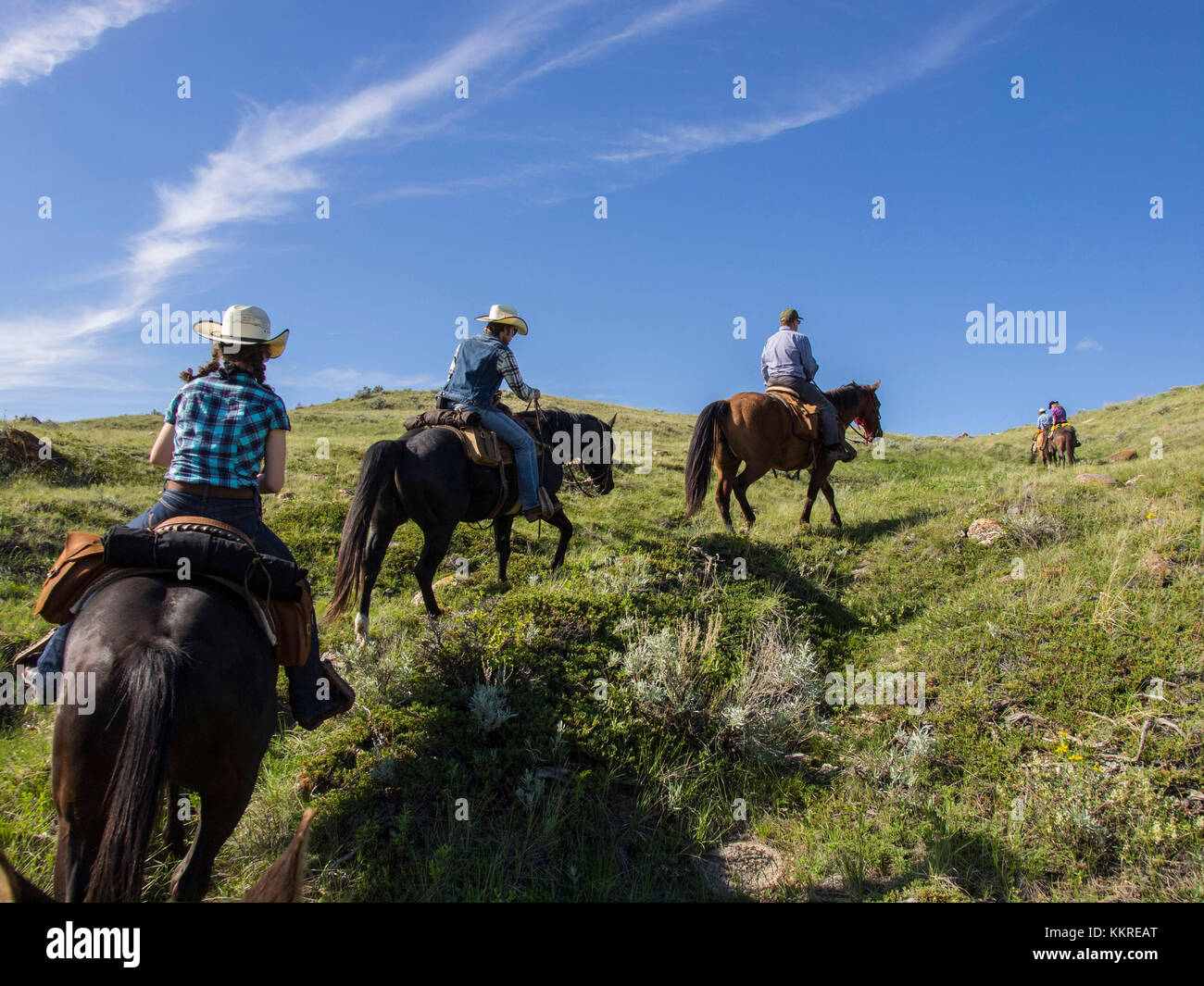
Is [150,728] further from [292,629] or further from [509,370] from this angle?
[509,370]

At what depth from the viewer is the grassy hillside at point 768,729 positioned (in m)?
3.97

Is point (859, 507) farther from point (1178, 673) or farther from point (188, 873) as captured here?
point (188, 873)

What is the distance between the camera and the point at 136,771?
259cm

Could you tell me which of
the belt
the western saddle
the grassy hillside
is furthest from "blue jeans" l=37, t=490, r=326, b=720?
the western saddle

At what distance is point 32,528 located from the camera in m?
9.31

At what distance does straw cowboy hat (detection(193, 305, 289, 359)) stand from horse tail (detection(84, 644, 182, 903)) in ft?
6.33

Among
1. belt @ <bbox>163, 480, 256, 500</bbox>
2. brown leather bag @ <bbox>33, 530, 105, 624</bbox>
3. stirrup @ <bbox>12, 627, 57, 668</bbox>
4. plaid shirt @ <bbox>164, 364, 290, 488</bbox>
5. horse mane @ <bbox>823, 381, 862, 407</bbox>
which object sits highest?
horse mane @ <bbox>823, 381, 862, 407</bbox>

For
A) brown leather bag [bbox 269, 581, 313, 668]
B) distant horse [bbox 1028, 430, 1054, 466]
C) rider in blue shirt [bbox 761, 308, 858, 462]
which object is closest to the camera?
brown leather bag [bbox 269, 581, 313, 668]

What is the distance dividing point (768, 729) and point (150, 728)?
4222 millimetres

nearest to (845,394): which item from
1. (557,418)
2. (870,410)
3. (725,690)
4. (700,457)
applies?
(870,410)

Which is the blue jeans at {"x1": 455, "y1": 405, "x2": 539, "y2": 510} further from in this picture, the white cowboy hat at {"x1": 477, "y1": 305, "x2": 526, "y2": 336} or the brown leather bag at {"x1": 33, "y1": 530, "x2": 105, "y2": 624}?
the brown leather bag at {"x1": 33, "y1": 530, "x2": 105, "y2": 624}

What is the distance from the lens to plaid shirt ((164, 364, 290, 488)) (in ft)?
12.5

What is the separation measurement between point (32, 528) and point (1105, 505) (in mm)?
14473
